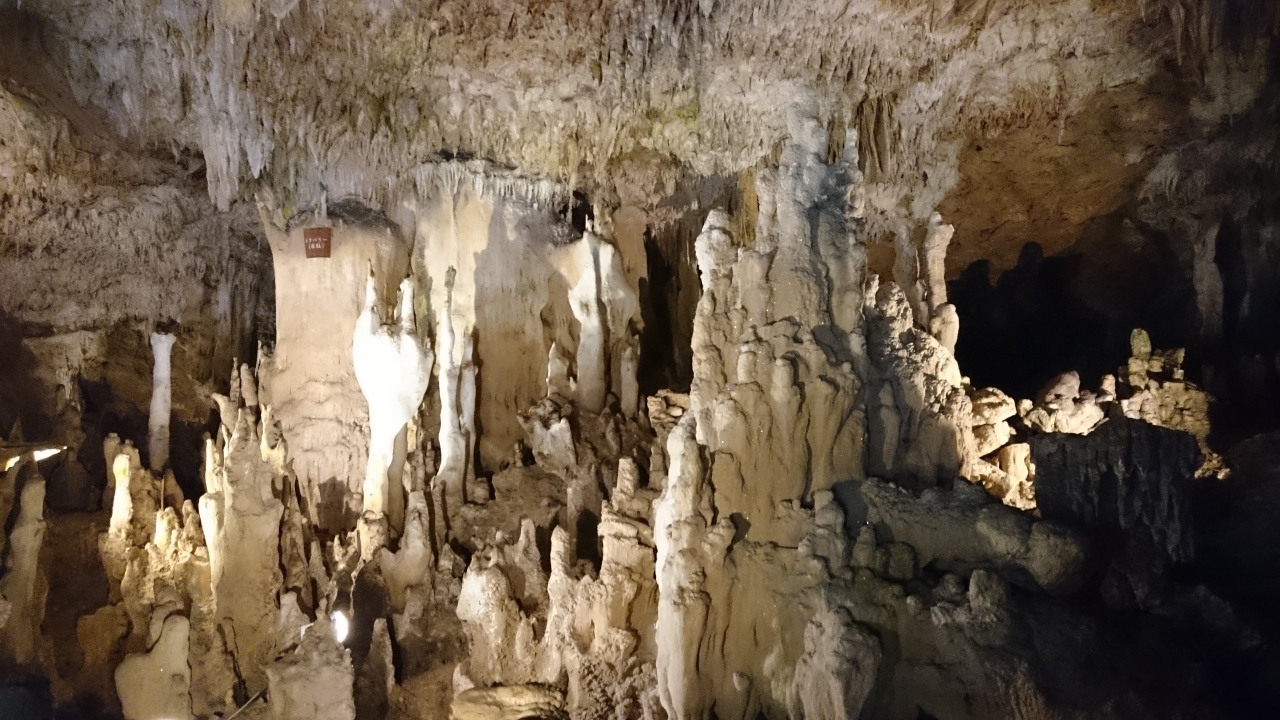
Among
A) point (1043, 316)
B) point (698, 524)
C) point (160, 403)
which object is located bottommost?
point (698, 524)

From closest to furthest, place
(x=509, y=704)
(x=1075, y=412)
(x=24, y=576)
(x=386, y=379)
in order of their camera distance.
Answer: (x=509, y=704) → (x=1075, y=412) → (x=24, y=576) → (x=386, y=379)

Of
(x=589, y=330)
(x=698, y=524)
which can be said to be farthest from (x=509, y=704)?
(x=589, y=330)

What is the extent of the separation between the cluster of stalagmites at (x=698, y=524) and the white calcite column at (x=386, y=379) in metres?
0.02

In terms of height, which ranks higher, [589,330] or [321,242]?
[321,242]

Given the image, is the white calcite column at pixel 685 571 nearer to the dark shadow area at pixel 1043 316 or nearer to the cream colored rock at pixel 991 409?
the cream colored rock at pixel 991 409

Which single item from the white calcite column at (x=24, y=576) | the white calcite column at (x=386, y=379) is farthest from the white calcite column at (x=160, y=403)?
the white calcite column at (x=386, y=379)

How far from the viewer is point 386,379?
318 inches

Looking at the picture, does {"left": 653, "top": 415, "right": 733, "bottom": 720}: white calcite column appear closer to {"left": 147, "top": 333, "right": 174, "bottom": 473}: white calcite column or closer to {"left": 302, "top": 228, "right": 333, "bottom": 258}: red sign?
{"left": 302, "top": 228, "right": 333, "bottom": 258}: red sign

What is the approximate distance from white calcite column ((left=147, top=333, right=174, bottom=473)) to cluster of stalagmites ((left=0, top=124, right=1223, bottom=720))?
1299 mm

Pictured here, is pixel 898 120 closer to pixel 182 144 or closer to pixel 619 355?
pixel 619 355

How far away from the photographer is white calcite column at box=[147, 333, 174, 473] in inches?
414

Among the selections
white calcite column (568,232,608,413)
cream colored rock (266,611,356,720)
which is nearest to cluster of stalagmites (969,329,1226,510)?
white calcite column (568,232,608,413)

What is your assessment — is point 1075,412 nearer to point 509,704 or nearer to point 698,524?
point 698,524

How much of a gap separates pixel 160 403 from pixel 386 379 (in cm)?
430
